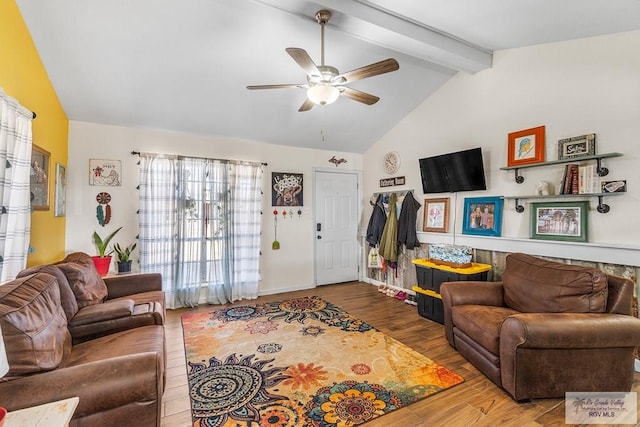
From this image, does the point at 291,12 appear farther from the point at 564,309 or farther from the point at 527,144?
the point at 564,309

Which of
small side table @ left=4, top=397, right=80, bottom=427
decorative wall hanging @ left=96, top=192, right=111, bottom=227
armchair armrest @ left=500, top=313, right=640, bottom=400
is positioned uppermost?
decorative wall hanging @ left=96, top=192, right=111, bottom=227

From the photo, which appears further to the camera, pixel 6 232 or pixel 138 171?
pixel 138 171

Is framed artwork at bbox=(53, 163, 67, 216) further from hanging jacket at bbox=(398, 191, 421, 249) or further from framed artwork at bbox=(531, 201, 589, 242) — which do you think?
framed artwork at bbox=(531, 201, 589, 242)

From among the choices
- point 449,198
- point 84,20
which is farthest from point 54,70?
point 449,198

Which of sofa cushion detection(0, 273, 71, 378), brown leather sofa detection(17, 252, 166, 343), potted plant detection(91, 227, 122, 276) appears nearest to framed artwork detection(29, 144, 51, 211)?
brown leather sofa detection(17, 252, 166, 343)

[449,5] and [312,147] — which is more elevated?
[449,5]

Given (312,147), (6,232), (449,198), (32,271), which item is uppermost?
(312,147)

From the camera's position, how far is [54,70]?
2770mm

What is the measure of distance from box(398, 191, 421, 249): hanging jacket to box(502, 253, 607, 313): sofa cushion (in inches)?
58.6

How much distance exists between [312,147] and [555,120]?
316 centimetres

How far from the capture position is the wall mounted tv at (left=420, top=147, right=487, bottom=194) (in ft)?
11.0

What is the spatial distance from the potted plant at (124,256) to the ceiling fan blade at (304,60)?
297 centimetres

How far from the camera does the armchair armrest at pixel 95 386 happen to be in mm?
1198

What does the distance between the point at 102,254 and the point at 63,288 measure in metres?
1.42
